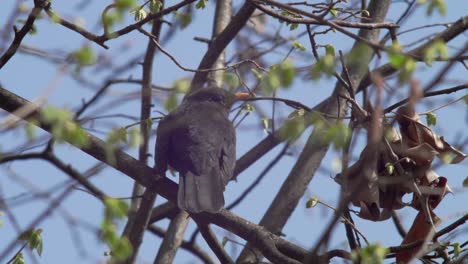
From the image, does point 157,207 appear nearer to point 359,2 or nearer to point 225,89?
point 225,89

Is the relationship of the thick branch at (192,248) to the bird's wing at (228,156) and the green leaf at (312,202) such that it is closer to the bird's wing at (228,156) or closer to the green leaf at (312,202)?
the bird's wing at (228,156)

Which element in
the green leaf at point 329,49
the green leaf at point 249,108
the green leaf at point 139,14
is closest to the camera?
the green leaf at point 329,49

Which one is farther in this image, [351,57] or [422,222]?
[422,222]

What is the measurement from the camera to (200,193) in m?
6.09

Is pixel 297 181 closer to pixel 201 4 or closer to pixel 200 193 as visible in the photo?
pixel 200 193

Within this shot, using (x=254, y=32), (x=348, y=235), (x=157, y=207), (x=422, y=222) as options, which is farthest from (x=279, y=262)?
(x=254, y=32)

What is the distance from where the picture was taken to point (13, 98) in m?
5.25

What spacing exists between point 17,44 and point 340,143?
2.32 metres

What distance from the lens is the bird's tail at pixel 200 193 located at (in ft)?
19.5

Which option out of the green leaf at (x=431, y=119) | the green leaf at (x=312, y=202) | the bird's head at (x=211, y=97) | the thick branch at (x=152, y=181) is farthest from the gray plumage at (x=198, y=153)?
the green leaf at (x=431, y=119)

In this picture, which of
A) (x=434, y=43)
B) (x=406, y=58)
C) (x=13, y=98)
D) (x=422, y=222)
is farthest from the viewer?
(x=422, y=222)

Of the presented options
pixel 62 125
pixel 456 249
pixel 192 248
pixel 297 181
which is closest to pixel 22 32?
pixel 62 125

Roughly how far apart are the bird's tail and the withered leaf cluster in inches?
39.8

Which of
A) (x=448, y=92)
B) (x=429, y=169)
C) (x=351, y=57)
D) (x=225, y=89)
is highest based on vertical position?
(x=225, y=89)
